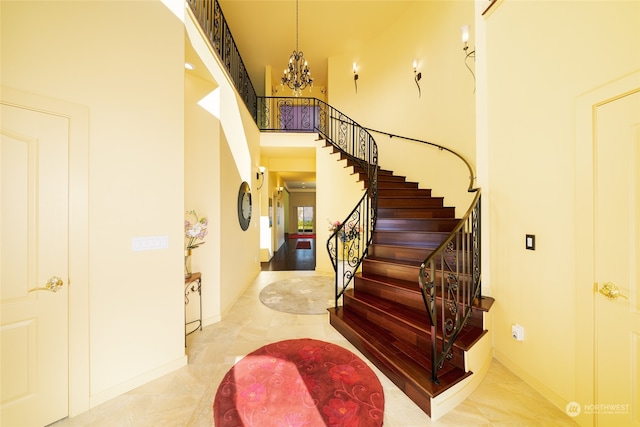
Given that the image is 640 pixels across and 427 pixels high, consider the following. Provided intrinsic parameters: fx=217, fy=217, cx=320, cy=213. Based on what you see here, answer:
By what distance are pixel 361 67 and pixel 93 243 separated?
6.85m

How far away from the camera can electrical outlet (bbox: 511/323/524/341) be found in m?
1.95

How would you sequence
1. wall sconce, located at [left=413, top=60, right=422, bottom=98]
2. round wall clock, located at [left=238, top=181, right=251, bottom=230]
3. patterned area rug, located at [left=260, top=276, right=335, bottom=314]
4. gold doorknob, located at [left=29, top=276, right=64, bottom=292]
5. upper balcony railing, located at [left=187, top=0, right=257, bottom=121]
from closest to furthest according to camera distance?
gold doorknob, located at [left=29, top=276, right=64, bottom=292]
upper balcony railing, located at [left=187, top=0, right=257, bottom=121]
patterned area rug, located at [left=260, top=276, right=335, bottom=314]
round wall clock, located at [left=238, top=181, right=251, bottom=230]
wall sconce, located at [left=413, top=60, right=422, bottom=98]

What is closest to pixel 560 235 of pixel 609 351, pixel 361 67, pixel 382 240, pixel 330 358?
pixel 609 351

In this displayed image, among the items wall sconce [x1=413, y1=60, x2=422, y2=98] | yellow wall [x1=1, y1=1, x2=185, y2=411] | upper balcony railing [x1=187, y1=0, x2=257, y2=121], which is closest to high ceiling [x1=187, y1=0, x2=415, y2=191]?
upper balcony railing [x1=187, y1=0, x2=257, y2=121]

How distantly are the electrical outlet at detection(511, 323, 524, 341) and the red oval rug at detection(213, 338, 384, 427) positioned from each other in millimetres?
1330

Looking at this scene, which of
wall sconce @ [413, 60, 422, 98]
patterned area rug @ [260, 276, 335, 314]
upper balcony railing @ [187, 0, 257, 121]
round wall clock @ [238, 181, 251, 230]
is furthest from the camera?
wall sconce @ [413, 60, 422, 98]

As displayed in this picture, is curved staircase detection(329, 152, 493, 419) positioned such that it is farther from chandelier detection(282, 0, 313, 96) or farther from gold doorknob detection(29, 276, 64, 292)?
gold doorknob detection(29, 276, 64, 292)

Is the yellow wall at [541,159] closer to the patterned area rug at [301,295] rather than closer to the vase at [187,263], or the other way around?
the patterned area rug at [301,295]

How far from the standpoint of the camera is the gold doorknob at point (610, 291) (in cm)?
140

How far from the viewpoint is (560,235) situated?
5.57ft

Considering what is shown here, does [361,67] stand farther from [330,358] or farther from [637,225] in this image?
[330,358]

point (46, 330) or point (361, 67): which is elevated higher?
point (361, 67)

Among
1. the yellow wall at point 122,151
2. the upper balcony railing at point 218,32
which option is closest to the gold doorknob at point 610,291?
the yellow wall at point 122,151

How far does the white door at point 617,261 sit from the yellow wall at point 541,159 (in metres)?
0.10
